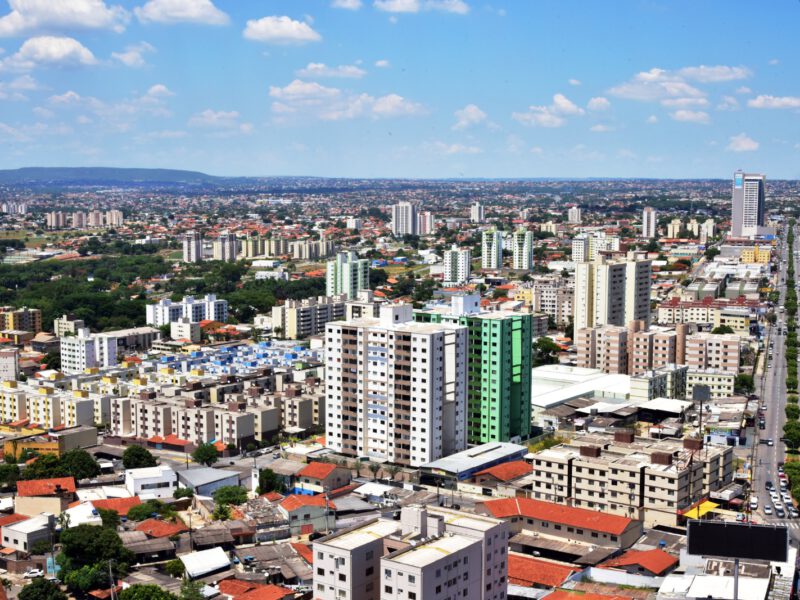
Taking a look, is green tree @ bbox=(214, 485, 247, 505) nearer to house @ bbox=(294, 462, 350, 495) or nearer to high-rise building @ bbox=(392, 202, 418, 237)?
house @ bbox=(294, 462, 350, 495)

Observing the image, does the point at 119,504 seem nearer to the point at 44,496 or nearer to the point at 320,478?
the point at 44,496

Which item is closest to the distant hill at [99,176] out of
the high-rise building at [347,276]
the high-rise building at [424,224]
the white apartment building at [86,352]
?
the high-rise building at [424,224]

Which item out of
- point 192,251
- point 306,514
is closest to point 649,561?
point 306,514

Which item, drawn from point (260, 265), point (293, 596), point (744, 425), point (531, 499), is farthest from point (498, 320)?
point (260, 265)

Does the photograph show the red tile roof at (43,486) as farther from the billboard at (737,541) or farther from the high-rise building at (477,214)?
the high-rise building at (477,214)

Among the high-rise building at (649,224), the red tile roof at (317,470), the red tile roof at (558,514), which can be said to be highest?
the high-rise building at (649,224)
